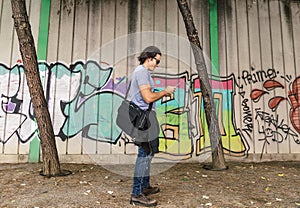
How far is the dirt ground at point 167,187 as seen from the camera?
3.18 m

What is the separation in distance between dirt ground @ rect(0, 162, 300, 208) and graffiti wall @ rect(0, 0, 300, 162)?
3.08 ft

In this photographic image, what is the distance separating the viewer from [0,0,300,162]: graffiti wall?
5.75 meters

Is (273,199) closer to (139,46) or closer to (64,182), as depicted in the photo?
(64,182)

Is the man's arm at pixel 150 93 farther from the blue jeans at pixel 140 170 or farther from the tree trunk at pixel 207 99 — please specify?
the tree trunk at pixel 207 99

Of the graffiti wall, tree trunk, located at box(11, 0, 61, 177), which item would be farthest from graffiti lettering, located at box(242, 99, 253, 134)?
tree trunk, located at box(11, 0, 61, 177)

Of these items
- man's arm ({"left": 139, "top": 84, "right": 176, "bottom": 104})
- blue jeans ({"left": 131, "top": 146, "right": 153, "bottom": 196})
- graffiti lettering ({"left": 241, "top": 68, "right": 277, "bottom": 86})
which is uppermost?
graffiti lettering ({"left": 241, "top": 68, "right": 277, "bottom": 86})

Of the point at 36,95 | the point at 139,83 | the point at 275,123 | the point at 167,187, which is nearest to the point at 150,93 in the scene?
the point at 139,83

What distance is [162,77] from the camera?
6.07 metres

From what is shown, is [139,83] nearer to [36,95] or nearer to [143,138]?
[143,138]

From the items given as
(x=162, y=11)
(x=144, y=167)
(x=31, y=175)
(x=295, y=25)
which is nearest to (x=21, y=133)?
(x=31, y=175)

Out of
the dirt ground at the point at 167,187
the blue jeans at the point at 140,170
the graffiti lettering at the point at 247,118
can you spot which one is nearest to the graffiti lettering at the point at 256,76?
the graffiti lettering at the point at 247,118

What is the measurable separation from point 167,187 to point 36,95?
2465 millimetres

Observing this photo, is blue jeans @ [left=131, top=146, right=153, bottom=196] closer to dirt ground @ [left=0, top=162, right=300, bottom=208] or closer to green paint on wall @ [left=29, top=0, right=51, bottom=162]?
dirt ground @ [left=0, top=162, right=300, bottom=208]

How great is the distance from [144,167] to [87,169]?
2369mm
